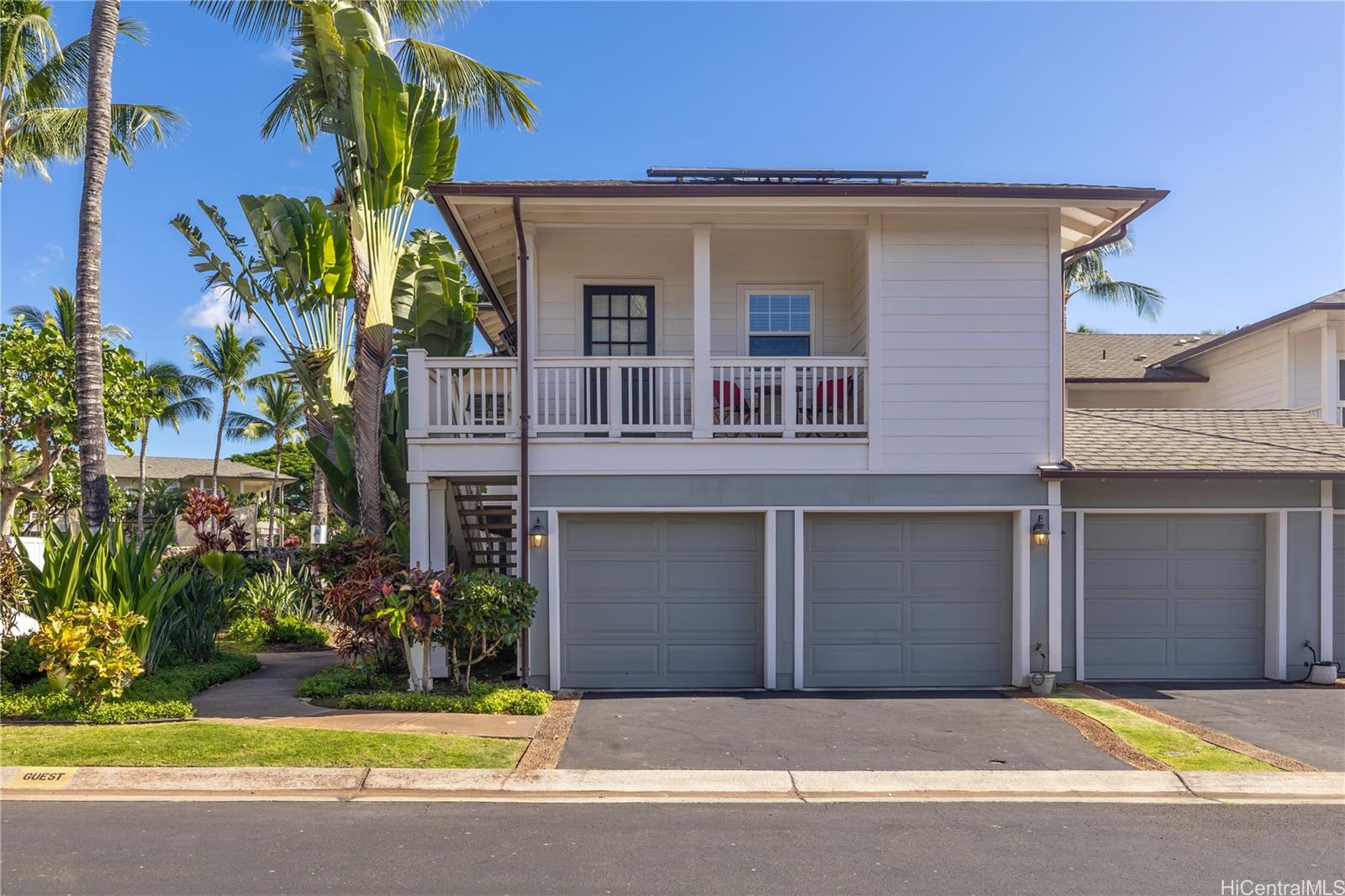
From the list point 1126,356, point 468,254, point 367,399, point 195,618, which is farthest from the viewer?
point 1126,356

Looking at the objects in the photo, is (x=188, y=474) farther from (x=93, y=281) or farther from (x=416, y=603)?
(x=416, y=603)

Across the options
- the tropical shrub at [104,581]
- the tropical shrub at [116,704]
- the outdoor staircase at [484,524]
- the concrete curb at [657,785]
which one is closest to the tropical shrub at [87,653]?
the tropical shrub at [116,704]

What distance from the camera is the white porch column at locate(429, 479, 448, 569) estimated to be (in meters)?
10.9

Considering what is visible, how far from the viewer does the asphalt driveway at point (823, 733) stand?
7855 mm

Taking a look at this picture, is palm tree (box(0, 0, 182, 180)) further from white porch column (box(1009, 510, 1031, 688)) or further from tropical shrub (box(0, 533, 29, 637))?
white porch column (box(1009, 510, 1031, 688))

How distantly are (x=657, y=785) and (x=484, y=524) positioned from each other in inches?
262

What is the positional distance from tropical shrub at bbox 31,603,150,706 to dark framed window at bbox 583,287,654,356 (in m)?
6.50

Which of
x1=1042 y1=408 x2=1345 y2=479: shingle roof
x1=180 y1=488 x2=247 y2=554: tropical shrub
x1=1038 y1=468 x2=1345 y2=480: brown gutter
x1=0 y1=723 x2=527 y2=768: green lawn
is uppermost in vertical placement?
x1=1042 y1=408 x2=1345 y2=479: shingle roof

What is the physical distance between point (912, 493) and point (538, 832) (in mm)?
6449

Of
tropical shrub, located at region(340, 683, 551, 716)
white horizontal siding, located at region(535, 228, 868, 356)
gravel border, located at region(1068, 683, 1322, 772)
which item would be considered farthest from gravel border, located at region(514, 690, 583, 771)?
gravel border, located at region(1068, 683, 1322, 772)

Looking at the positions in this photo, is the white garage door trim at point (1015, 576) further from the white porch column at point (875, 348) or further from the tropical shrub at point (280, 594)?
the tropical shrub at point (280, 594)

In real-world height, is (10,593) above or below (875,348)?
below

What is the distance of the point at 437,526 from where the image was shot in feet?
36.1
